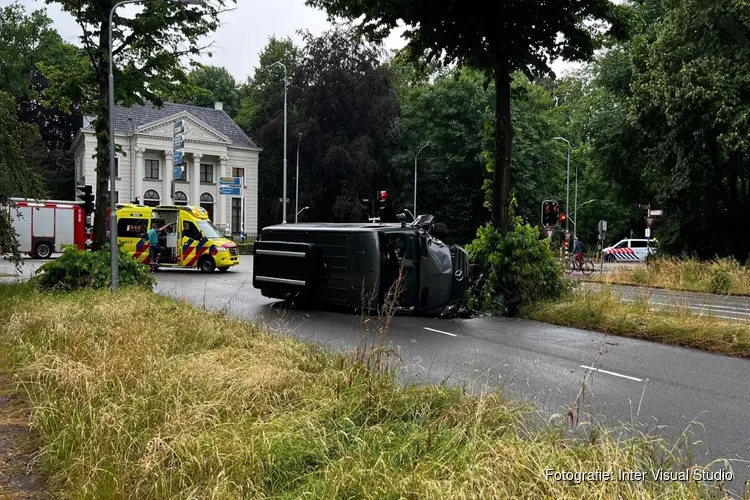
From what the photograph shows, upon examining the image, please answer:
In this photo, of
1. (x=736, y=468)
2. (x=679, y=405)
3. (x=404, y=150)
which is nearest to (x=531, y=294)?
(x=679, y=405)

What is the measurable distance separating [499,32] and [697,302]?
9.07m

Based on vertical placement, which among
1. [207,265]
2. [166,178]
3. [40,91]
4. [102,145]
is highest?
[40,91]

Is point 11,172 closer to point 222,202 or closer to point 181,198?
point 181,198

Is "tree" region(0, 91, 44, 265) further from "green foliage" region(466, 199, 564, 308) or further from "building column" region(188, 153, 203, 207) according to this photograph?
"building column" region(188, 153, 203, 207)

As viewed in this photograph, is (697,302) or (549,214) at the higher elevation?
(549,214)

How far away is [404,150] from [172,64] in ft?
118

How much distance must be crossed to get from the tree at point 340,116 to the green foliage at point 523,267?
33412 mm

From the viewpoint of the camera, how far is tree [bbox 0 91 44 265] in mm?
12977

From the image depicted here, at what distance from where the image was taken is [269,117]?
5578cm

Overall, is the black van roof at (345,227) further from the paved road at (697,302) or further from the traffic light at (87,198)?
the traffic light at (87,198)

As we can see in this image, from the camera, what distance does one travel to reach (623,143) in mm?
30688

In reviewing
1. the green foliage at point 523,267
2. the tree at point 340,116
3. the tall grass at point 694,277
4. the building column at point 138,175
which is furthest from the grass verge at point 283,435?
the building column at point 138,175

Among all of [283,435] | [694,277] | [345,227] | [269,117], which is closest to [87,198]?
[345,227]

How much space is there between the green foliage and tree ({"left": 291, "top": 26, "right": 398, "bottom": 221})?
110ft
